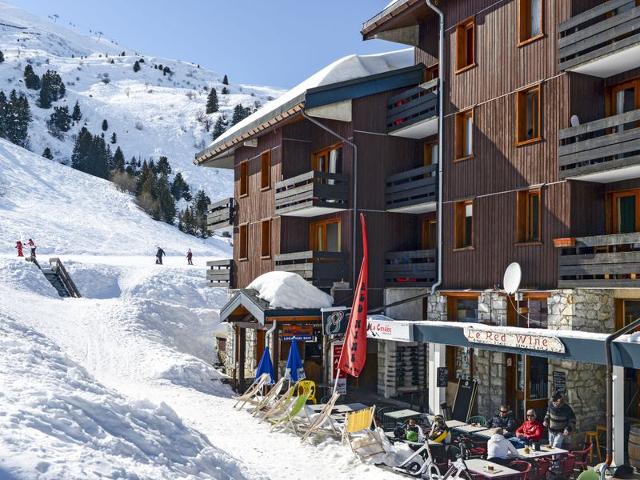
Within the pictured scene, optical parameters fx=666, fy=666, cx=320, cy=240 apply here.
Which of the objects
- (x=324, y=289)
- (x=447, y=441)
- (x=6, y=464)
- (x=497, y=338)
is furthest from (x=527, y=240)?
(x=6, y=464)

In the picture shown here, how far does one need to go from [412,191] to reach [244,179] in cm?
973

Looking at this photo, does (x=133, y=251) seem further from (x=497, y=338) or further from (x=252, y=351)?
(x=497, y=338)

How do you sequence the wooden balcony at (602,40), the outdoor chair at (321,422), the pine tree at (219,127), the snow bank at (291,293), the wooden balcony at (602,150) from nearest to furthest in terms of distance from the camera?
the wooden balcony at (602,150) < the wooden balcony at (602,40) < the outdoor chair at (321,422) < the snow bank at (291,293) < the pine tree at (219,127)

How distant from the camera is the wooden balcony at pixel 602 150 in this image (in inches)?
506

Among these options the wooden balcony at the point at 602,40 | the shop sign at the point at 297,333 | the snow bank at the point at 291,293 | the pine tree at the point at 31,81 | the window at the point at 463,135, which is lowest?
the shop sign at the point at 297,333

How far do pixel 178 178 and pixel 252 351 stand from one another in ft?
202

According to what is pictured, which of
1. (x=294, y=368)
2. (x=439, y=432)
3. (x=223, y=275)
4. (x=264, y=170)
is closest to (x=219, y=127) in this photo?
(x=223, y=275)

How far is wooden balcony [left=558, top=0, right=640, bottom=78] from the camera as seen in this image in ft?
42.8

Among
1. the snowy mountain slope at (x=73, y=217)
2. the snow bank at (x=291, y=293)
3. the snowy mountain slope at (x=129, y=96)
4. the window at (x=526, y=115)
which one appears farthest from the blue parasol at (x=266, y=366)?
the snowy mountain slope at (x=129, y=96)

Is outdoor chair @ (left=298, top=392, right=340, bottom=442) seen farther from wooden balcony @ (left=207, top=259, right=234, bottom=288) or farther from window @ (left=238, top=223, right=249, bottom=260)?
wooden balcony @ (left=207, top=259, right=234, bottom=288)

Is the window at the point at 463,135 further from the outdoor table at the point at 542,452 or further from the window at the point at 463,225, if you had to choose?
the outdoor table at the point at 542,452

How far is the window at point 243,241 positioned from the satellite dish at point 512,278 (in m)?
13.5

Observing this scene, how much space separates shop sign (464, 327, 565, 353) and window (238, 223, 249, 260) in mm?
14003

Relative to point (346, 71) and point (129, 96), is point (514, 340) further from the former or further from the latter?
point (129, 96)
